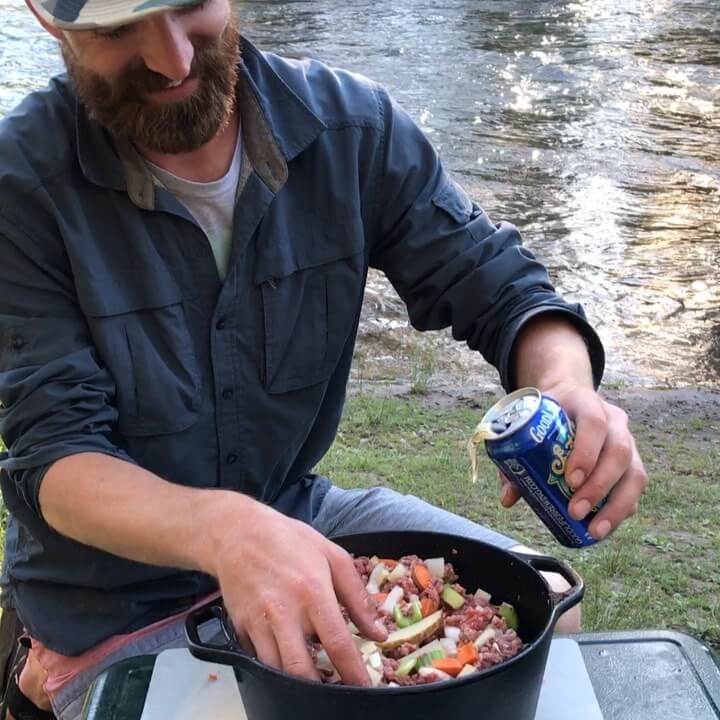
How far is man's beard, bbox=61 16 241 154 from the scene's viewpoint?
1851 millimetres

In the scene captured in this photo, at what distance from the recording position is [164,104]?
73.4 inches

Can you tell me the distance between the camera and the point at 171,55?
5.88 feet

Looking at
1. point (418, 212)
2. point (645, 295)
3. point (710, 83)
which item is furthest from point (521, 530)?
point (710, 83)

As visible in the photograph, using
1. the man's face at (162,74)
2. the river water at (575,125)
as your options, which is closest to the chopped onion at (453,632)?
the man's face at (162,74)

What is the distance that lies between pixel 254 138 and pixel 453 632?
1.01 metres

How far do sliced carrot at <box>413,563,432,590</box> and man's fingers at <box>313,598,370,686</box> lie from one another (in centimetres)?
25

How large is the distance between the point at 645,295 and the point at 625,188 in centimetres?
173

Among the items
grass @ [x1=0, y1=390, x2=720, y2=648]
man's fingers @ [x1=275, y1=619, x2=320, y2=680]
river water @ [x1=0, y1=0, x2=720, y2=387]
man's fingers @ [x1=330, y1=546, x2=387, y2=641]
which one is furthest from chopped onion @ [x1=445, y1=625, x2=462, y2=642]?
river water @ [x1=0, y1=0, x2=720, y2=387]

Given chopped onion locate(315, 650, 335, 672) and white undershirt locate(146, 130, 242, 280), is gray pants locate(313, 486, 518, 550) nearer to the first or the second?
white undershirt locate(146, 130, 242, 280)

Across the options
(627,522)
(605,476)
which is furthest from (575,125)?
(605,476)

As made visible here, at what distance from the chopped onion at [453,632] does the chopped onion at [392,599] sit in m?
0.07

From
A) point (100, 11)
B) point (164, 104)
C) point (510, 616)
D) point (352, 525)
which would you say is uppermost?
point (100, 11)

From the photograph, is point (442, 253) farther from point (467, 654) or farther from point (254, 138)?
point (467, 654)

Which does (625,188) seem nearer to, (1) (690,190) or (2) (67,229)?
(1) (690,190)
